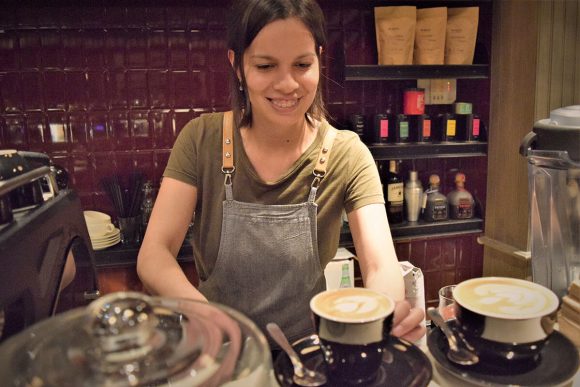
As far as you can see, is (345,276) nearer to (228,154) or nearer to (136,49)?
(228,154)

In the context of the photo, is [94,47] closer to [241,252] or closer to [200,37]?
[200,37]

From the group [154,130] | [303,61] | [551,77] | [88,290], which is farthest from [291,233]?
[551,77]

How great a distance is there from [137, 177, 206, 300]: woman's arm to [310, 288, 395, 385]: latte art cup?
1.58ft

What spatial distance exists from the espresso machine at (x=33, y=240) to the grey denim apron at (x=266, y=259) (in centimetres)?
65

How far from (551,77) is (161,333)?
288cm

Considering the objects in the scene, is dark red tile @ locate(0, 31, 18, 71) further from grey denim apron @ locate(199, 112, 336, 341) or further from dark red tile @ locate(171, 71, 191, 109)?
grey denim apron @ locate(199, 112, 336, 341)

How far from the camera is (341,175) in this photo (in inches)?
63.6

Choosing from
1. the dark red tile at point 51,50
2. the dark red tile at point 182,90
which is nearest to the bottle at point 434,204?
the dark red tile at point 182,90

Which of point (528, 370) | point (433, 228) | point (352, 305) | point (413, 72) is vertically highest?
point (413, 72)

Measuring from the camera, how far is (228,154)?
1606 millimetres

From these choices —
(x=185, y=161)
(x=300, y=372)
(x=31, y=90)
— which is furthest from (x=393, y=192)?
(x=300, y=372)

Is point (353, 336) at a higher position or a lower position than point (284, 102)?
lower

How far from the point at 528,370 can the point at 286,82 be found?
2.82 feet

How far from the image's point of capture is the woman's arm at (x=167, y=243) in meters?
1.30
